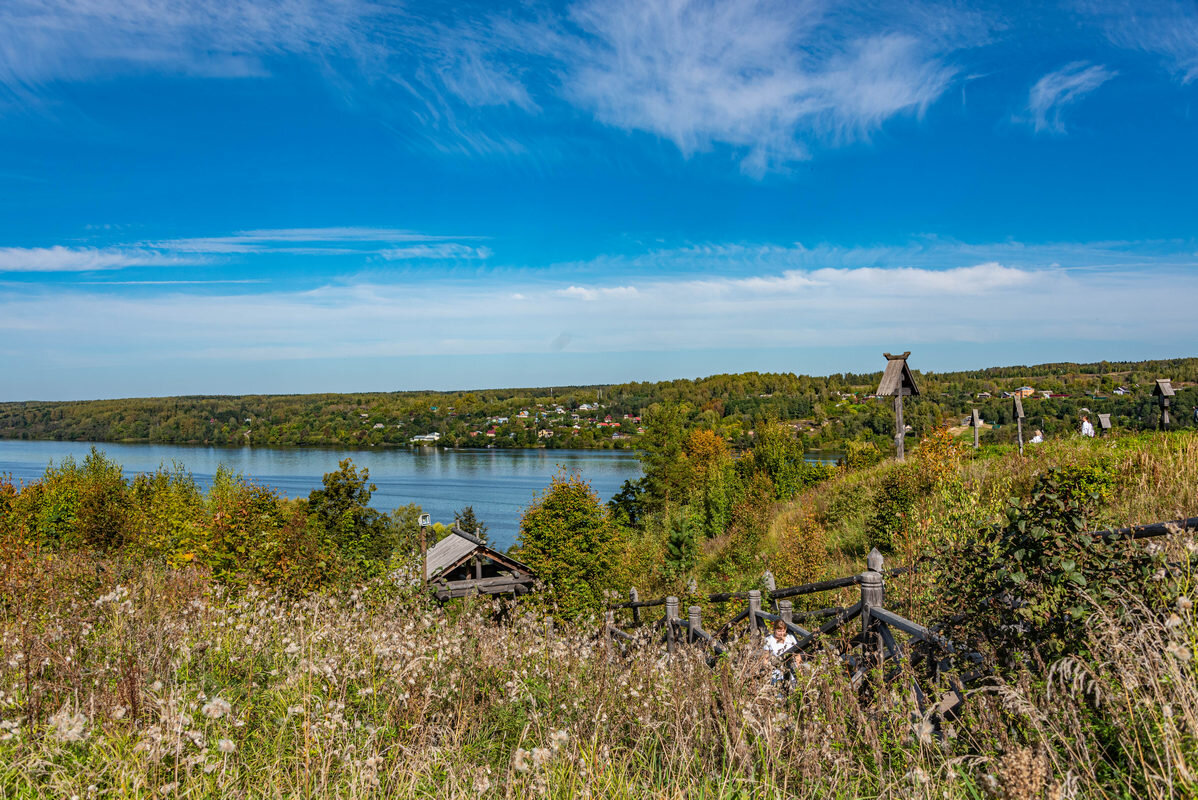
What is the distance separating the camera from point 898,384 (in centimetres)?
1603

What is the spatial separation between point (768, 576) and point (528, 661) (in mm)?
3648

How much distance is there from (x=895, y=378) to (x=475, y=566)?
12421mm

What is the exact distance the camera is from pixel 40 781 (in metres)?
2.56

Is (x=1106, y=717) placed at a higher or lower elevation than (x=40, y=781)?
higher

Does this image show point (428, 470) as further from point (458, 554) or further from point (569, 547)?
point (569, 547)

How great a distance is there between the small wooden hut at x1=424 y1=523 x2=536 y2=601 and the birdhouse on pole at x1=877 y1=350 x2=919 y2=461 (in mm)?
9956

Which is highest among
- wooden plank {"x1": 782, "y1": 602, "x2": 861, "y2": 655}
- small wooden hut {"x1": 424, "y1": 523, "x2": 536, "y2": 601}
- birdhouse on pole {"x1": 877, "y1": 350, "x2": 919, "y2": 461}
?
birdhouse on pole {"x1": 877, "y1": 350, "x2": 919, "y2": 461}

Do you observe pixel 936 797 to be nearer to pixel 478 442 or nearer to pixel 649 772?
pixel 649 772

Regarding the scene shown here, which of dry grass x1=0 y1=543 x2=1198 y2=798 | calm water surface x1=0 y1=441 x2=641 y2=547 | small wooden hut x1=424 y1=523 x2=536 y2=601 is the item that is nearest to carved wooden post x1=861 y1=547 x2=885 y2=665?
dry grass x1=0 y1=543 x2=1198 y2=798

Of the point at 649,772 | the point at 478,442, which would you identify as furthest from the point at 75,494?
the point at 478,442

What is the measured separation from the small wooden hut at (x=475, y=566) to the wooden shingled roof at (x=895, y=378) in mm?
10056

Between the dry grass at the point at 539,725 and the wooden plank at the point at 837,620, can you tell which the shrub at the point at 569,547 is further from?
the dry grass at the point at 539,725

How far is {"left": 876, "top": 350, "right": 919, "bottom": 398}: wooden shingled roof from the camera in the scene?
1602 centimetres

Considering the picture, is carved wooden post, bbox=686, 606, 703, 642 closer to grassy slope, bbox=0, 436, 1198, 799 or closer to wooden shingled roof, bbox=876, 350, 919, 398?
grassy slope, bbox=0, 436, 1198, 799
